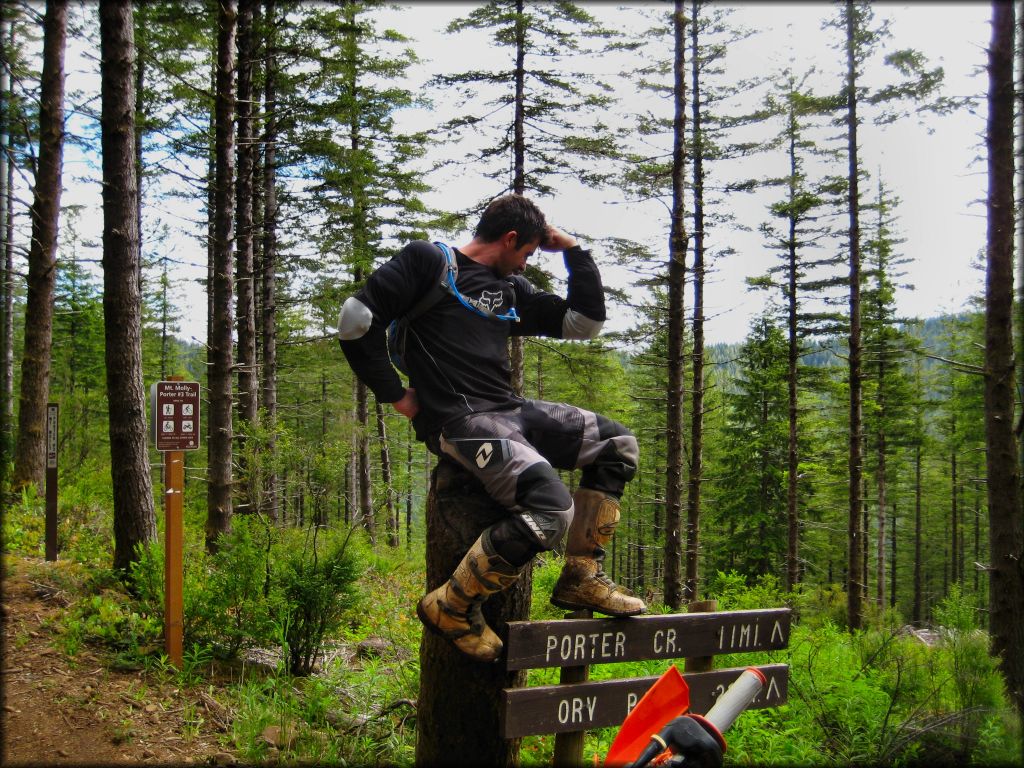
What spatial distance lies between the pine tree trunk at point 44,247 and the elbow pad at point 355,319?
918cm

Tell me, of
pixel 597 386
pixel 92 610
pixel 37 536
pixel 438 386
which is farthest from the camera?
pixel 597 386

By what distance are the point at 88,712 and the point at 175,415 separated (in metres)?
2.20

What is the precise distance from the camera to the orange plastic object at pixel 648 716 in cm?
198

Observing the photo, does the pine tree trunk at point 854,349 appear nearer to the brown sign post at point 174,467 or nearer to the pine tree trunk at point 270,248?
the pine tree trunk at point 270,248

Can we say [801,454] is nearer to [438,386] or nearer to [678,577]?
[678,577]

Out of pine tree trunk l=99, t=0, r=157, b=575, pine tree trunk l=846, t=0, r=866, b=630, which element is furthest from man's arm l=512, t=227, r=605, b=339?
pine tree trunk l=846, t=0, r=866, b=630

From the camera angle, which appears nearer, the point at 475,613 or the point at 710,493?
the point at 475,613

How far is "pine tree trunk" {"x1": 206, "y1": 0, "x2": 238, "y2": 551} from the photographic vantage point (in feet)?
27.5

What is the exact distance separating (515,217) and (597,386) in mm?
12023

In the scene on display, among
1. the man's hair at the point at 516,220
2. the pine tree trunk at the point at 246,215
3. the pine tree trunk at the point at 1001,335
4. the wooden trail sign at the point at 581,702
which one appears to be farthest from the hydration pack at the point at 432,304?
the pine tree trunk at the point at 246,215

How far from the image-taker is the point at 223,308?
8.81 meters

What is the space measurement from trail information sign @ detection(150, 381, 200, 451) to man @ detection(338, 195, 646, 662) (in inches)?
116

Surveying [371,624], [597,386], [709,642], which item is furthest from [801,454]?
[709,642]

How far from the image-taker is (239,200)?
10.5m
